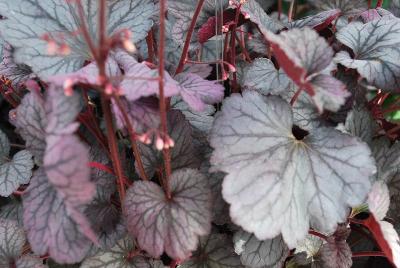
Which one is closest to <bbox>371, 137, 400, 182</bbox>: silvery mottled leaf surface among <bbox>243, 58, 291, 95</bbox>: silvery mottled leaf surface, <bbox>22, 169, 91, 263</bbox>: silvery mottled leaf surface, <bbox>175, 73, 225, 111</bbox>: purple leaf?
<bbox>243, 58, 291, 95</bbox>: silvery mottled leaf surface

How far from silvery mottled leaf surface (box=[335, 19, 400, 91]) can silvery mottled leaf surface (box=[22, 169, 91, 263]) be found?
1.79 ft

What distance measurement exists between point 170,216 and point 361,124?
1.35 ft

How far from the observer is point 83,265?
835 mm

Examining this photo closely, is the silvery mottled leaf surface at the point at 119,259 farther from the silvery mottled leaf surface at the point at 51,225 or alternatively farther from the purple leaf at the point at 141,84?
the purple leaf at the point at 141,84

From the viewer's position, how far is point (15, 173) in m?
0.91

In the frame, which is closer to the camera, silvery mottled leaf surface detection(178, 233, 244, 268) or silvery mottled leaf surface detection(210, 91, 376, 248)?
silvery mottled leaf surface detection(210, 91, 376, 248)

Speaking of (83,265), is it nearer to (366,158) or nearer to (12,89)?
(12,89)

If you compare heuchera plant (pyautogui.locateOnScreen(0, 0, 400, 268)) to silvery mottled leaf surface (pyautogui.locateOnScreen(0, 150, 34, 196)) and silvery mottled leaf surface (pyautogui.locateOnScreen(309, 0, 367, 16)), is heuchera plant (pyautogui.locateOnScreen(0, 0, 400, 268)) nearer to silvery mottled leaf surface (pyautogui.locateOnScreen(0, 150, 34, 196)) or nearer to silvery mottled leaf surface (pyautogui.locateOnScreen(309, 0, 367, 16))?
silvery mottled leaf surface (pyautogui.locateOnScreen(0, 150, 34, 196))

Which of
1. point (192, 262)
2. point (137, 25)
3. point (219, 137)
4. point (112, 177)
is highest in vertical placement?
point (137, 25)

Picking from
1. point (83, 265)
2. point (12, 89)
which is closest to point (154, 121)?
point (83, 265)

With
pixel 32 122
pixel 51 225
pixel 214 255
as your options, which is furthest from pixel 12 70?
pixel 214 255

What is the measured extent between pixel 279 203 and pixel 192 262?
254 mm

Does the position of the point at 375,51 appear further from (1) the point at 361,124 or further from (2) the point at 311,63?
(2) the point at 311,63

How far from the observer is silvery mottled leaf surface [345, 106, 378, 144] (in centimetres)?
87
